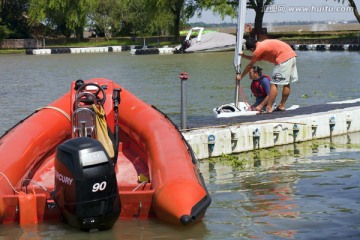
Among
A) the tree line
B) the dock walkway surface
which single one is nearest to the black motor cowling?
the dock walkway surface

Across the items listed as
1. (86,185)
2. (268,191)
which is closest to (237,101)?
(268,191)

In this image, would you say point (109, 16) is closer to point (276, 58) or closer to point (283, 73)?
point (276, 58)

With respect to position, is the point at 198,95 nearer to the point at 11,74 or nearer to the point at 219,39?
the point at 11,74

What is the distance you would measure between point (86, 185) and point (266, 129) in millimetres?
5216

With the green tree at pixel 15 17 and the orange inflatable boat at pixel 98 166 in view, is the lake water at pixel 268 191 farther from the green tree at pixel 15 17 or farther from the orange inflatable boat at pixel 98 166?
the green tree at pixel 15 17

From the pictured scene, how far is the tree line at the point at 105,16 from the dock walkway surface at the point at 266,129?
110 feet

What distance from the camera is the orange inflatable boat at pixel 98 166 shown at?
21.2 feet

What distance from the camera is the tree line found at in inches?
1902

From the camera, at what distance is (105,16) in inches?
2238

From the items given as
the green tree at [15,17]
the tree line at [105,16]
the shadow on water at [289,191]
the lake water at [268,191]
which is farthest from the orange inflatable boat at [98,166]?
the green tree at [15,17]

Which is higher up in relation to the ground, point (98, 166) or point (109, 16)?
point (98, 166)

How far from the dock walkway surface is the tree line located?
110 ft

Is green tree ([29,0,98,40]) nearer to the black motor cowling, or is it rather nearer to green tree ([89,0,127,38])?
Result: green tree ([89,0,127,38])

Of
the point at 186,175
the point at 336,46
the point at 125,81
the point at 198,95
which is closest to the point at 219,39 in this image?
the point at 336,46
